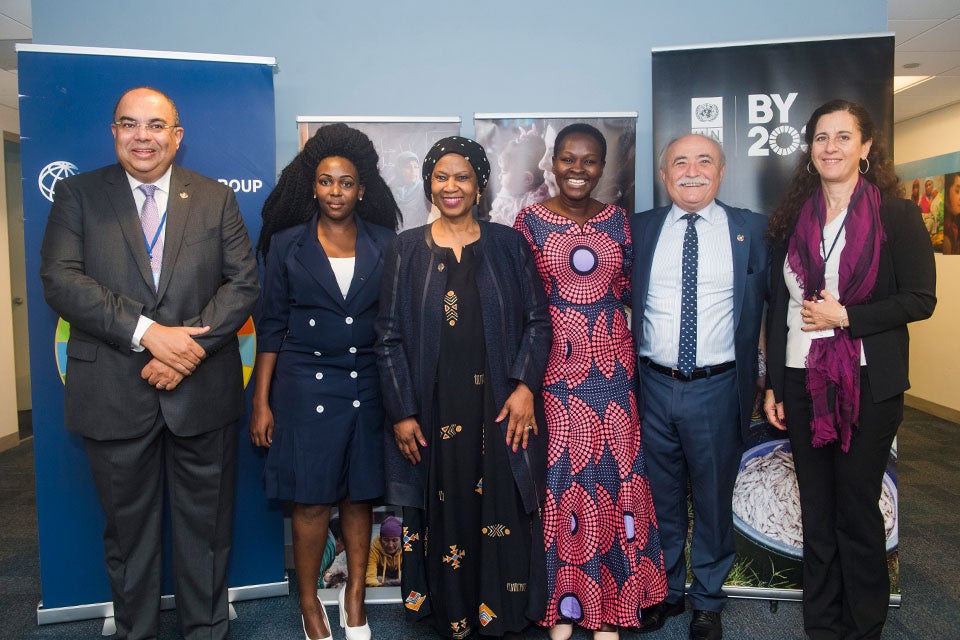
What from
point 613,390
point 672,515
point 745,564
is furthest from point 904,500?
point 613,390

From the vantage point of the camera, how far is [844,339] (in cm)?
253

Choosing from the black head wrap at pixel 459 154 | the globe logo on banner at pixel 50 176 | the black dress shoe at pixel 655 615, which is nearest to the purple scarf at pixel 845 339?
the black dress shoe at pixel 655 615

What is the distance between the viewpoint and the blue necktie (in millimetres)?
2738

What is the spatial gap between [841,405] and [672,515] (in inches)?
31.0

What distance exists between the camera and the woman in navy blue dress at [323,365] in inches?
104

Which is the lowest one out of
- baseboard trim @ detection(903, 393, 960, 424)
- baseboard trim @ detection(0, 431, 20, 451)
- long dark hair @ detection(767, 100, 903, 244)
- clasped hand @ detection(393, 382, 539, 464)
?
baseboard trim @ detection(903, 393, 960, 424)

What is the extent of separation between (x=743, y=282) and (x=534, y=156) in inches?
44.0

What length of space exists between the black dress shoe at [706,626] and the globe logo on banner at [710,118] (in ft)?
6.67

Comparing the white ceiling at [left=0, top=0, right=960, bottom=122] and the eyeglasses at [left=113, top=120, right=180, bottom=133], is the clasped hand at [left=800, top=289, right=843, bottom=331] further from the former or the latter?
the white ceiling at [left=0, top=0, right=960, bottom=122]

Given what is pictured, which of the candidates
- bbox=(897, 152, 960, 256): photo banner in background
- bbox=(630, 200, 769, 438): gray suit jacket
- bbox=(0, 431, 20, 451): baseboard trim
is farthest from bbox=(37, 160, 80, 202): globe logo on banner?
bbox=(897, 152, 960, 256): photo banner in background

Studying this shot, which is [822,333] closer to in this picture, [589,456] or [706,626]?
[589,456]

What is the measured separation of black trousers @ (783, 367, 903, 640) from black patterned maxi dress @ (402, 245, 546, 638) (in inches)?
42.1

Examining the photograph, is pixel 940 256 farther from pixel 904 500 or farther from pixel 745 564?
pixel 745 564

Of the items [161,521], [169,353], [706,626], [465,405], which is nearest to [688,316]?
[465,405]
